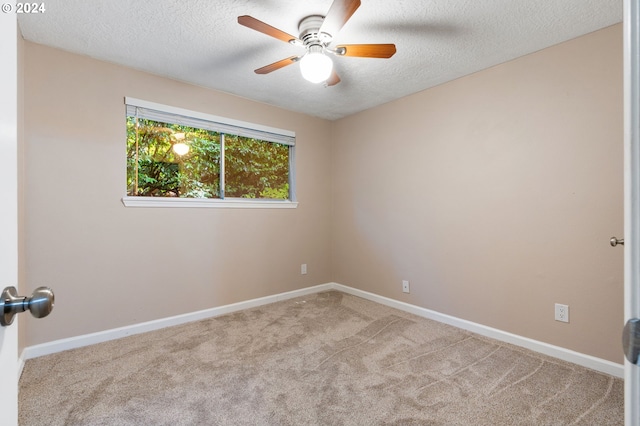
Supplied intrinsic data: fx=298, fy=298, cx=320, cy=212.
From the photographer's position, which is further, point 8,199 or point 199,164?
point 199,164

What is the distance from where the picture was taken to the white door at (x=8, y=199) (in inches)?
21.6

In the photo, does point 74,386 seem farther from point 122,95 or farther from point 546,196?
point 546,196

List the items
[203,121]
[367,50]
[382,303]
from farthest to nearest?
[382,303], [203,121], [367,50]

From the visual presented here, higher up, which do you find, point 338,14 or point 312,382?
point 338,14

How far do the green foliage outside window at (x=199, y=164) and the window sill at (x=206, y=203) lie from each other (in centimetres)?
8

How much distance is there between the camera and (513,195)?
7.75 ft

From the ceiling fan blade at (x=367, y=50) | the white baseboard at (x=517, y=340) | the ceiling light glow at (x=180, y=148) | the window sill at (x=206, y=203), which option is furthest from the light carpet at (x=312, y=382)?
the ceiling fan blade at (x=367, y=50)

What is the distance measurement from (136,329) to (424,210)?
2.81 meters

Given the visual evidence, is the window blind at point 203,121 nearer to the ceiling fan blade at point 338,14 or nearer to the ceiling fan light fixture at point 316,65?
the ceiling fan light fixture at point 316,65

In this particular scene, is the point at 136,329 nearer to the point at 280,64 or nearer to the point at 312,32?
the point at 280,64

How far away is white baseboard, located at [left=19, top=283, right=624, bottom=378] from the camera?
2015 mm

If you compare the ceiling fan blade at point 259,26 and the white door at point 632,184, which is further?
the ceiling fan blade at point 259,26

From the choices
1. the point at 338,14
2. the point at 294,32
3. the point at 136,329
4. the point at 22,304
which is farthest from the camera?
the point at 136,329

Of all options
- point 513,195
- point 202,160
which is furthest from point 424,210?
point 202,160
